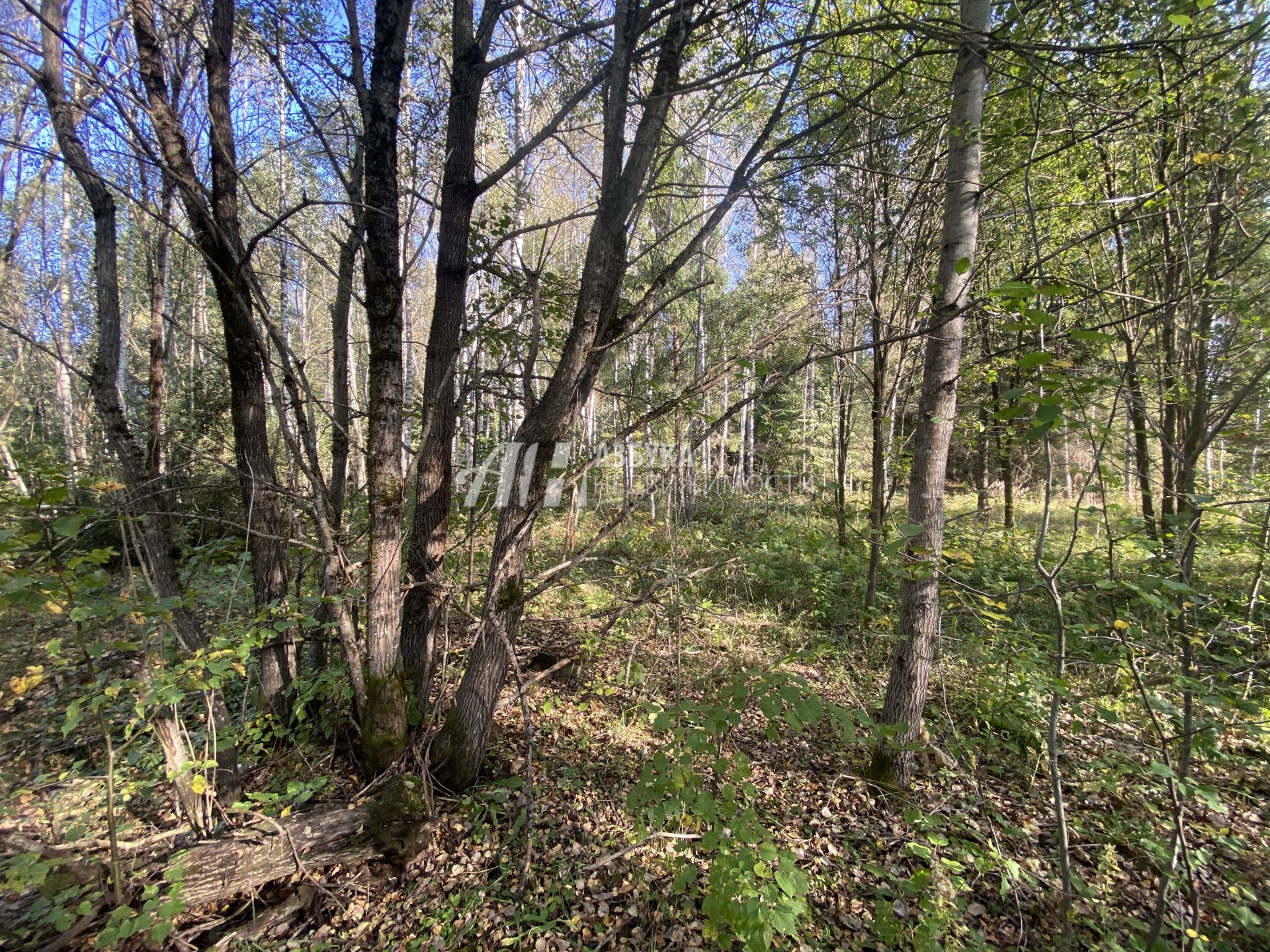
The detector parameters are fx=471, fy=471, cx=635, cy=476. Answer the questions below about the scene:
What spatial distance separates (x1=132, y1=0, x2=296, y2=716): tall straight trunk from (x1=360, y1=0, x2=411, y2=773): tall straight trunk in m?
0.45

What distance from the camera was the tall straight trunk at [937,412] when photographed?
245cm

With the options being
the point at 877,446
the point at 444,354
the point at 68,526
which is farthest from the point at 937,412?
the point at 68,526

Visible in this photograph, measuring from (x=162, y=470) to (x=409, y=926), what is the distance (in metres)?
2.71

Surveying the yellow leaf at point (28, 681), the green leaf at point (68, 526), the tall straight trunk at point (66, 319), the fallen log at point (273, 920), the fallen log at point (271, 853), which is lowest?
the fallen log at point (273, 920)

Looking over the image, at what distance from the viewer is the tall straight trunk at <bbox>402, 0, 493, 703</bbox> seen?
263 centimetres

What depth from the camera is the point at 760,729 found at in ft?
11.2

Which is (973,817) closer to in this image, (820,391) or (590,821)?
(590,821)

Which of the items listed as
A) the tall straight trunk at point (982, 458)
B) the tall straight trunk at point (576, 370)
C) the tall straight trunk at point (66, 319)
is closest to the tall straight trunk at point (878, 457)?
the tall straight trunk at point (982, 458)

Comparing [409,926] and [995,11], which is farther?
[995,11]

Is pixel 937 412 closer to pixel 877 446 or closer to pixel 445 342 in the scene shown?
pixel 877 446

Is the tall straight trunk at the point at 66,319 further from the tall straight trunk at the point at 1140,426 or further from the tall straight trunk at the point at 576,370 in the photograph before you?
the tall straight trunk at the point at 1140,426

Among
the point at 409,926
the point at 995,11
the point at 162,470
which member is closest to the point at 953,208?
the point at 995,11

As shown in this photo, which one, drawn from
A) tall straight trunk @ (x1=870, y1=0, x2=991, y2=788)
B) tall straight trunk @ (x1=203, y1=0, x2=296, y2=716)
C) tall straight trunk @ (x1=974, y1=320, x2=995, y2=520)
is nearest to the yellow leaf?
tall straight trunk @ (x1=203, y1=0, x2=296, y2=716)

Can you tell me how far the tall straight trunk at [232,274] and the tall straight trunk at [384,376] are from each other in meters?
0.45
